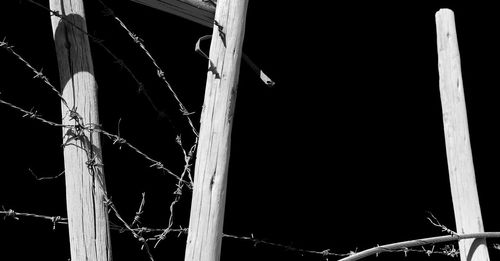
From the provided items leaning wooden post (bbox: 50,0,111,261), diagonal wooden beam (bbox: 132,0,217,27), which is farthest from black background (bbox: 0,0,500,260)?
leaning wooden post (bbox: 50,0,111,261)

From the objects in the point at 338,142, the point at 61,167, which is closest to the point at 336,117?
the point at 338,142

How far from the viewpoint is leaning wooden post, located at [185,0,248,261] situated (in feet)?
7.28

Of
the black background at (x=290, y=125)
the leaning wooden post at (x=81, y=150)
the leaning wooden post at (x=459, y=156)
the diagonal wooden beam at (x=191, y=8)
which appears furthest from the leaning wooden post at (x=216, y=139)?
the black background at (x=290, y=125)

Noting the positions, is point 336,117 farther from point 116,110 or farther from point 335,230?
point 116,110

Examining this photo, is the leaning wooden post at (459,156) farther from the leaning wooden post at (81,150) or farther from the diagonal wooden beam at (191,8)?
the leaning wooden post at (81,150)

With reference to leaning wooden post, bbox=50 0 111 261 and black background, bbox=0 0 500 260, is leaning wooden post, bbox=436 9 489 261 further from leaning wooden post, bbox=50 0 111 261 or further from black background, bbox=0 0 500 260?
black background, bbox=0 0 500 260

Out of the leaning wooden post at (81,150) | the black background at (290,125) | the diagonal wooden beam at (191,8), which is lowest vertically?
the leaning wooden post at (81,150)

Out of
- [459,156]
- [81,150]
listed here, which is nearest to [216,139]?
[81,150]

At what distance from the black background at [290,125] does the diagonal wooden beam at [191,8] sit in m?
1.97

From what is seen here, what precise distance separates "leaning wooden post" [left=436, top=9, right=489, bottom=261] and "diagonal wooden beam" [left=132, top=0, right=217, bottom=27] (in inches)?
36.6

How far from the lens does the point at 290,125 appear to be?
19.1 feet

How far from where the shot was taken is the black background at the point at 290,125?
4.68 meters

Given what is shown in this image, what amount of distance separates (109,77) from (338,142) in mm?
2055

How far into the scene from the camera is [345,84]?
6.16 meters
